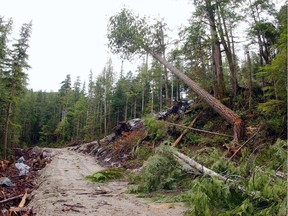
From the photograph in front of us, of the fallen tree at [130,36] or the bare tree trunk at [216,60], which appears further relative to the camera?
the fallen tree at [130,36]

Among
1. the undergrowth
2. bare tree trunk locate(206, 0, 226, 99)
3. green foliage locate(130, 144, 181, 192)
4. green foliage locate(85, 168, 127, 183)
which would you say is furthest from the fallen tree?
the undergrowth

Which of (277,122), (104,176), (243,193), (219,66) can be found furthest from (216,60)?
(243,193)

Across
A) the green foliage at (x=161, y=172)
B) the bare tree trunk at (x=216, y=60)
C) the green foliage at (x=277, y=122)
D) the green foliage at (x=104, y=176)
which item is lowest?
the green foliage at (x=104, y=176)

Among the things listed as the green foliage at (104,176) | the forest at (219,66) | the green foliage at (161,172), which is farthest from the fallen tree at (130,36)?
the green foliage at (161,172)

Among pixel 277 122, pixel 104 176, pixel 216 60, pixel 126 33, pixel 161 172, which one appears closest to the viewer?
pixel 161 172

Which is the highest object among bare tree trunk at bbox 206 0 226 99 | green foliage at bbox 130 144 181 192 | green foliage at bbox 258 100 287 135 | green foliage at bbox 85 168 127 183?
bare tree trunk at bbox 206 0 226 99

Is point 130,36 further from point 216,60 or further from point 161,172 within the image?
point 161,172

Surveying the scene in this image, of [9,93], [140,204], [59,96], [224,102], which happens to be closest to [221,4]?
[224,102]

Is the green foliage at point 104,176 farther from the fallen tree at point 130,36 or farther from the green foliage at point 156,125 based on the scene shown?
the fallen tree at point 130,36

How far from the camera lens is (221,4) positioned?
475 inches

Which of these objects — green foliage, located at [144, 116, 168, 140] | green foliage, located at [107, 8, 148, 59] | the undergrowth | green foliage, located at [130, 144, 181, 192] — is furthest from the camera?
green foliage, located at [107, 8, 148, 59]

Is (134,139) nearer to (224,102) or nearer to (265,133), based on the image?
(224,102)

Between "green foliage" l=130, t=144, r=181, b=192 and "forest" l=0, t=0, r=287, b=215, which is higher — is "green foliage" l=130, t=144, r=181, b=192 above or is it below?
below

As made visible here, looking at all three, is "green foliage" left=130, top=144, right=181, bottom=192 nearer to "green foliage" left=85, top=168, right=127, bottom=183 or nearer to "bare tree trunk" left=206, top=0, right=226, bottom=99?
"green foliage" left=85, top=168, right=127, bottom=183
